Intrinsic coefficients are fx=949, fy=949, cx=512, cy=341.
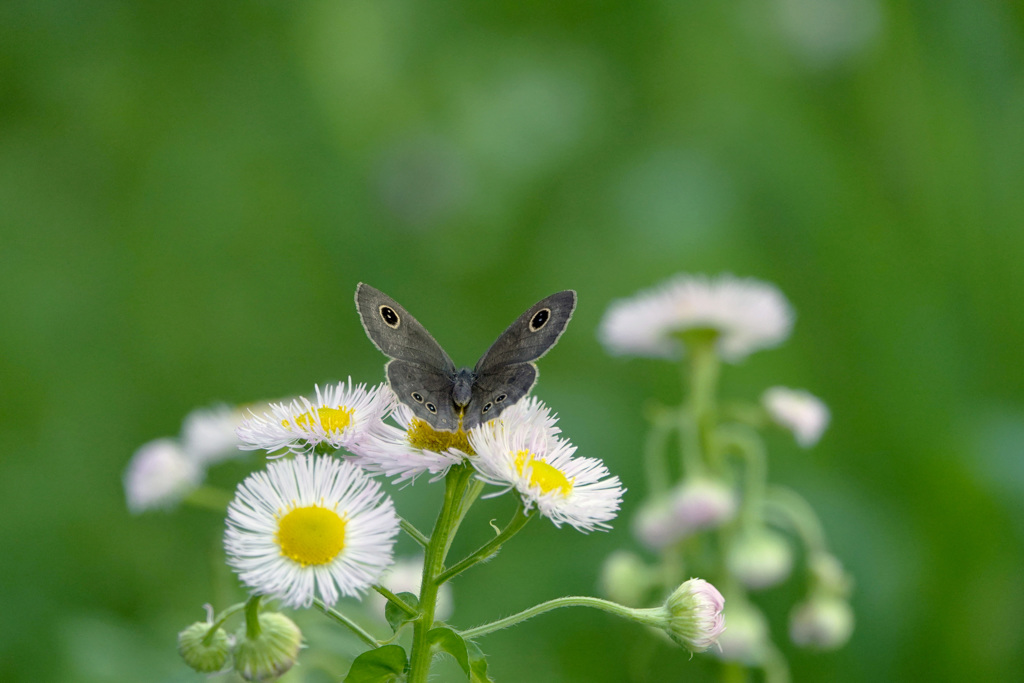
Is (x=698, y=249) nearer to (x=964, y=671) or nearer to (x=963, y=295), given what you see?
(x=963, y=295)

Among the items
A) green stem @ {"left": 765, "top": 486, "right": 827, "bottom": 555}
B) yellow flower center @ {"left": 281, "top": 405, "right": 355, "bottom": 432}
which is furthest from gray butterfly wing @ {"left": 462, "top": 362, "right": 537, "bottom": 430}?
green stem @ {"left": 765, "top": 486, "right": 827, "bottom": 555}

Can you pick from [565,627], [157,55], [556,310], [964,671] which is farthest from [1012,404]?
[157,55]

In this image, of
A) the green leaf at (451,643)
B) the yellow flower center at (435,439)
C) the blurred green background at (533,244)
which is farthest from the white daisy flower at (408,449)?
the blurred green background at (533,244)

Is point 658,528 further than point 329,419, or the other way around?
point 658,528

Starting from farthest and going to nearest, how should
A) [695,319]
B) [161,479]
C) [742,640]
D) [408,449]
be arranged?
1. [695,319]
2. [161,479]
3. [742,640]
4. [408,449]

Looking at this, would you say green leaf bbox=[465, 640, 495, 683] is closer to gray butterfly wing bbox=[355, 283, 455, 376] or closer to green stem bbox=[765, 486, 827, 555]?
gray butterfly wing bbox=[355, 283, 455, 376]

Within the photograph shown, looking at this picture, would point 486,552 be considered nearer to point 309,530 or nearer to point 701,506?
point 309,530

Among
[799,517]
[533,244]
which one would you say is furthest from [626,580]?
[533,244]

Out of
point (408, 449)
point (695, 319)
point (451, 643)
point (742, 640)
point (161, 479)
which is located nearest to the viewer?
point (451, 643)
